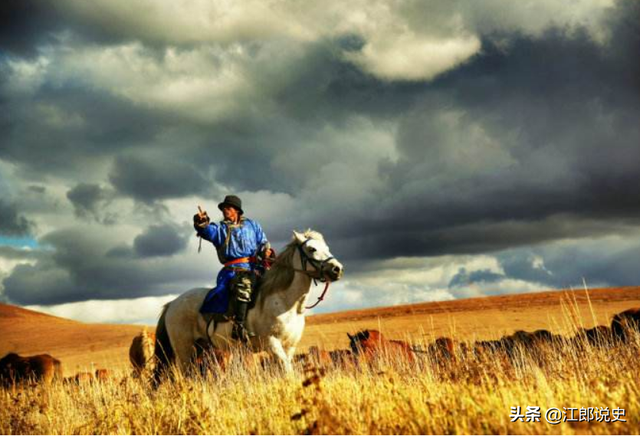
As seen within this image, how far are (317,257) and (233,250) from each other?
70.0 inches

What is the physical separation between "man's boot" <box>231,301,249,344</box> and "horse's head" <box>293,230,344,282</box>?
1.24 metres

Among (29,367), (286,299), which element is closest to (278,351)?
(286,299)

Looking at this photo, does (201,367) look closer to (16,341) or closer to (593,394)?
(593,394)

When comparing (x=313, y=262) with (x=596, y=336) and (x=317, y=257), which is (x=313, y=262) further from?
(x=596, y=336)

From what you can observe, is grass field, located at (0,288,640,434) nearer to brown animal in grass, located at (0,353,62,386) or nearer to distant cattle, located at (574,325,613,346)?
distant cattle, located at (574,325,613,346)

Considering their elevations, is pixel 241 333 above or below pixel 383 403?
above

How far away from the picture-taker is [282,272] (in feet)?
31.2

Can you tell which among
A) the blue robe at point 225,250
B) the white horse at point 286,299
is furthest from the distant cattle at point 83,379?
the white horse at point 286,299

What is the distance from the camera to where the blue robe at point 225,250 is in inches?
388

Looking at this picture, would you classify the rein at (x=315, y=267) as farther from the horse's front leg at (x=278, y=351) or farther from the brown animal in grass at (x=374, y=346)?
the brown animal in grass at (x=374, y=346)

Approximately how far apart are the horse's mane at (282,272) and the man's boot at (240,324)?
370mm

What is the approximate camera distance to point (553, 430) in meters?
4.27

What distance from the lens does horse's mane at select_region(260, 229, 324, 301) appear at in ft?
30.8

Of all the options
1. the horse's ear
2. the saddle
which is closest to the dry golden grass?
the saddle
